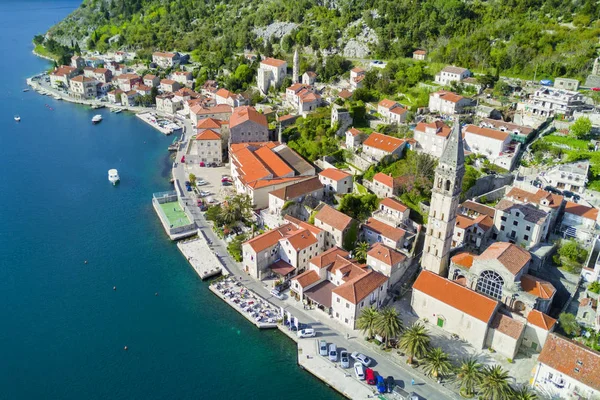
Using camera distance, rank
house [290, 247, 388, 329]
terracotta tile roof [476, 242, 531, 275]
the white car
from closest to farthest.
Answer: terracotta tile roof [476, 242, 531, 275] → the white car → house [290, 247, 388, 329]

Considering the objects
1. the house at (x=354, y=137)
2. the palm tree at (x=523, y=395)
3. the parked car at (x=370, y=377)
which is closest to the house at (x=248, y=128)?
the house at (x=354, y=137)

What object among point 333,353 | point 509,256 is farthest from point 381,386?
point 509,256

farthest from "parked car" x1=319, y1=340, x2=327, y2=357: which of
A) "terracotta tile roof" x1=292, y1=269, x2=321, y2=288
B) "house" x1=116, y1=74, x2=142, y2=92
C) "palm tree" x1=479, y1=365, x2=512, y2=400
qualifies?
"house" x1=116, y1=74, x2=142, y2=92

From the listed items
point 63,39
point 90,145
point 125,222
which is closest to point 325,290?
point 125,222

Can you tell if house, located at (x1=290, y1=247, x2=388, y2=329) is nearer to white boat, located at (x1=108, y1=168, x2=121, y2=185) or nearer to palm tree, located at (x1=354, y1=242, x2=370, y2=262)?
palm tree, located at (x1=354, y1=242, x2=370, y2=262)

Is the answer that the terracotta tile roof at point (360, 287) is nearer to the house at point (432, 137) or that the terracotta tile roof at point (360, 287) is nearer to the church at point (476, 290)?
the church at point (476, 290)

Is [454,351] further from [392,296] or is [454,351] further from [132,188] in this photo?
[132,188]

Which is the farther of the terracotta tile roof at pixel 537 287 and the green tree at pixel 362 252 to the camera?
the green tree at pixel 362 252
